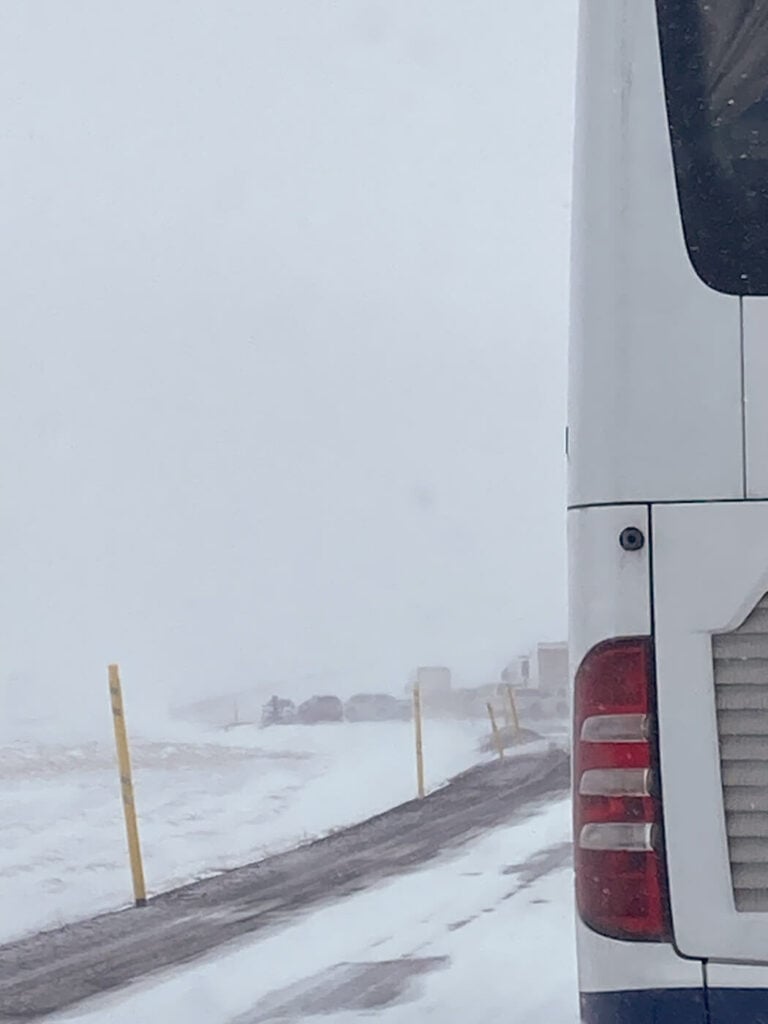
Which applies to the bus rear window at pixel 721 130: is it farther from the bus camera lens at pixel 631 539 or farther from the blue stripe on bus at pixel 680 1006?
the blue stripe on bus at pixel 680 1006

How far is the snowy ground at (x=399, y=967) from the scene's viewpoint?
5953 mm

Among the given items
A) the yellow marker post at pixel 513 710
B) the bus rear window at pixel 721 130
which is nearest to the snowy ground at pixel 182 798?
the yellow marker post at pixel 513 710

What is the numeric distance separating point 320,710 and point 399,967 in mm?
19339

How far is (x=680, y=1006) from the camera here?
2.79 meters

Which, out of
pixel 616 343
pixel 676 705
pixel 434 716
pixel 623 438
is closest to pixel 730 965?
pixel 676 705

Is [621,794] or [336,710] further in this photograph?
[336,710]

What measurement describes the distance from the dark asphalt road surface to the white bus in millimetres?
4043

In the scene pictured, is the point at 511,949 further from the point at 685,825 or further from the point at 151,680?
the point at 151,680

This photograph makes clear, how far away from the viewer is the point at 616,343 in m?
2.88

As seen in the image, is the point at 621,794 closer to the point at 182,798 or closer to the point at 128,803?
the point at 128,803

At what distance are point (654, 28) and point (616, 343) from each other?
65cm

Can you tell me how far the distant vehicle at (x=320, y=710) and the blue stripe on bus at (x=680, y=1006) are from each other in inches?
875

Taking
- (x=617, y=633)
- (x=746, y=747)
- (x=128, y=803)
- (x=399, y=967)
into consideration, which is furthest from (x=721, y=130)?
(x=128, y=803)

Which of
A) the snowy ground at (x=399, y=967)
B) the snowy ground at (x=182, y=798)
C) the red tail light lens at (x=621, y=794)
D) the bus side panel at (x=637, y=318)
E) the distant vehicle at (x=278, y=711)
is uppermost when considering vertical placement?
the bus side panel at (x=637, y=318)
